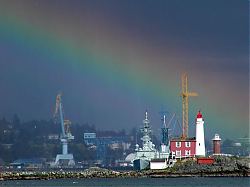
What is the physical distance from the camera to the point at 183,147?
8888 cm

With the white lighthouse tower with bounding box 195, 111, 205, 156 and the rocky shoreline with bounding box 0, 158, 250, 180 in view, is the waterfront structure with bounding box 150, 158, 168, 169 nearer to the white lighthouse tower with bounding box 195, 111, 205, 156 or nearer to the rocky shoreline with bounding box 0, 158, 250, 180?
the rocky shoreline with bounding box 0, 158, 250, 180

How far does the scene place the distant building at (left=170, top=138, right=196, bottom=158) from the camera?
8844cm

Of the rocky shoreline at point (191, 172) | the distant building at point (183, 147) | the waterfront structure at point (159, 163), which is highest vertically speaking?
the distant building at point (183, 147)

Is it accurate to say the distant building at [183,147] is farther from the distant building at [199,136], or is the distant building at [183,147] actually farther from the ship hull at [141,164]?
the ship hull at [141,164]

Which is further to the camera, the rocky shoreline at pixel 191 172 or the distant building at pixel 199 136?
the distant building at pixel 199 136

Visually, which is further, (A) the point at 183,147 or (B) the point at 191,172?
(A) the point at 183,147

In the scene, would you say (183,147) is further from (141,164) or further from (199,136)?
(141,164)

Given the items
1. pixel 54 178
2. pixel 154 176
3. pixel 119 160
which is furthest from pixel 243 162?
pixel 119 160

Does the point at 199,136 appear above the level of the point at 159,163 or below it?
above

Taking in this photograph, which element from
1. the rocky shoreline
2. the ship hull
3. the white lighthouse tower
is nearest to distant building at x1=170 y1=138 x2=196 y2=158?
the white lighthouse tower

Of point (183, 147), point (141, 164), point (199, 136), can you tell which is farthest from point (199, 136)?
point (141, 164)

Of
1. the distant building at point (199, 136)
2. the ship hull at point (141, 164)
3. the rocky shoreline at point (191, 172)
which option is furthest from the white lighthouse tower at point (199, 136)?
the ship hull at point (141, 164)

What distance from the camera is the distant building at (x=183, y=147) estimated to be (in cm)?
8844

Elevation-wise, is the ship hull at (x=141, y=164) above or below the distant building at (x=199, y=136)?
below
